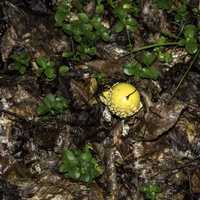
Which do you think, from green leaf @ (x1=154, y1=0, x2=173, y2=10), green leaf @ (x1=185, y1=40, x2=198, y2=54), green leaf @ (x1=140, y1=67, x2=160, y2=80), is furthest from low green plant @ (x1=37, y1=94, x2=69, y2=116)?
green leaf @ (x1=154, y1=0, x2=173, y2=10)

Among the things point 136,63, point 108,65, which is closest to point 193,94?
point 136,63

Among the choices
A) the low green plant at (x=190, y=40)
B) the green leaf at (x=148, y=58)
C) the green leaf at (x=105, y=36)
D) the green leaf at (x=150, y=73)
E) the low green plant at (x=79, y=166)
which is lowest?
the low green plant at (x=79, y=166)

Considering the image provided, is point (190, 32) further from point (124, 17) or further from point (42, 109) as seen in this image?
point (42, 109)

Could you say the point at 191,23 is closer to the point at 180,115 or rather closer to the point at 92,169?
the point at 180,115

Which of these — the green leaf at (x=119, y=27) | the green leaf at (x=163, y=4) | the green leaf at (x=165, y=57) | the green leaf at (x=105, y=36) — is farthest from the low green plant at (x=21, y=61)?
the green leaf at (x=163, y=4)

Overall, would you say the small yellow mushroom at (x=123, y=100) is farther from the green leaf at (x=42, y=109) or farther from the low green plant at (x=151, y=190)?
the low green plant at (x=151, y=190)
